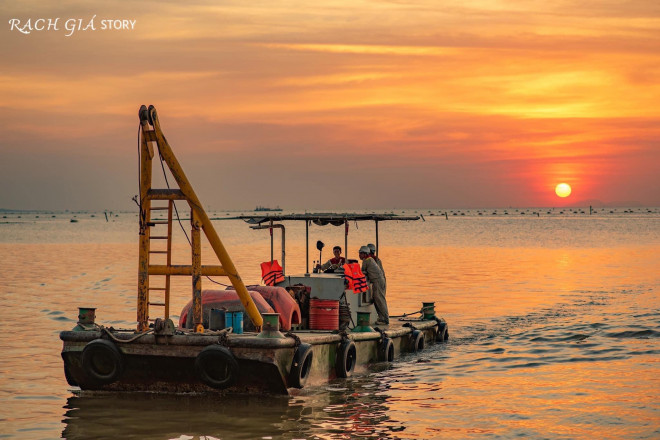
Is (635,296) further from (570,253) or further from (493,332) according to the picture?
(570,253)

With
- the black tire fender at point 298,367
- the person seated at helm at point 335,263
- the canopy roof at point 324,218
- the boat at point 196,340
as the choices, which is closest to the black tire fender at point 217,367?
the boat at point 196,340

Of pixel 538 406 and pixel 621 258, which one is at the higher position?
pixel 621 258

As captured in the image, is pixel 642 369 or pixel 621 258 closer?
pixel 642 369

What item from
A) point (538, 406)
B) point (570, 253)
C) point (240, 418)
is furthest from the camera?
point (570, 253)

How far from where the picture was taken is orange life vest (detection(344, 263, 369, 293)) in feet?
62.0

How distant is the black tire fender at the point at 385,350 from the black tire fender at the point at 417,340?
2088 mm

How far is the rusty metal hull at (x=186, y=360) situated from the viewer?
47.8 feet

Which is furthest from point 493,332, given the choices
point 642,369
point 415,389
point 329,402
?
point 329,402

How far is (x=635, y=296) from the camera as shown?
3400 cm

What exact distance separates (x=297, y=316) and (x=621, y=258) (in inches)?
1747

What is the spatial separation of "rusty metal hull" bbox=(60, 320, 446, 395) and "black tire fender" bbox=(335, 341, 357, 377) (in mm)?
480

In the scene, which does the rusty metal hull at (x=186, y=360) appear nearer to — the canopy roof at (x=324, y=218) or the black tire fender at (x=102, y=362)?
the black tire fender at (x=102, y=362)

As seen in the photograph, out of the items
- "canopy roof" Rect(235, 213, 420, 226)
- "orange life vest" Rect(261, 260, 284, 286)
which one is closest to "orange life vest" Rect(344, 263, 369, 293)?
"canopy roof" Rect(235, 213, 420, 226)

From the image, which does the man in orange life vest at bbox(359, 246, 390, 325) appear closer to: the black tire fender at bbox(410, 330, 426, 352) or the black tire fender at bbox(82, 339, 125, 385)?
the black tire fender at bbox(410, 330, 426, 352)
